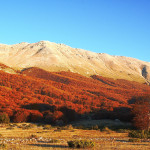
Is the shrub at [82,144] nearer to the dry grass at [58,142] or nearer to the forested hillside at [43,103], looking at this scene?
the dry grass at [58,142]

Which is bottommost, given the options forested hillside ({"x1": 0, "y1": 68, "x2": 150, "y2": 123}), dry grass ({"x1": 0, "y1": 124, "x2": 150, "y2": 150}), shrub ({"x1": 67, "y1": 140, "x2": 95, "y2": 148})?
dry grass ({"x1": 0, "y1": 124, "x2": 150, "y2": 150})

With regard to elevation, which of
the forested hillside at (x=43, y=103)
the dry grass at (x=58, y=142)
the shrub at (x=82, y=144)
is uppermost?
the forested hillside at (x=43, y=103)

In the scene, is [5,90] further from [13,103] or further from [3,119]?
[3,119]

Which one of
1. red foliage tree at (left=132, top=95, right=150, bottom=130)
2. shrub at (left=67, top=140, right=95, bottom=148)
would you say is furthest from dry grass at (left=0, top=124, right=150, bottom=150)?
red foliage tree at (left=132, top=95, right=150, bottom=130)

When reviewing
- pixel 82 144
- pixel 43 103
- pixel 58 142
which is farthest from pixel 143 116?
pixel 43 103

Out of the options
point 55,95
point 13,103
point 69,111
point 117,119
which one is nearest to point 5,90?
point 13,103

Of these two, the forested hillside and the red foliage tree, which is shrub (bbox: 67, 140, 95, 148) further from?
the forested hillside

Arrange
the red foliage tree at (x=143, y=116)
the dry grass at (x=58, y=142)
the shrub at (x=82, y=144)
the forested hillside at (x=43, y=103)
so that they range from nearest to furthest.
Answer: the shrub at (x=82, y=144)
the dry grass at (x=58, y=142)
the red foliage tree at (x=143, y=116)
the forested hillside at (x=43, y=103)

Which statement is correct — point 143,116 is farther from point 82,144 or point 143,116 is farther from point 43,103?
point 43,103

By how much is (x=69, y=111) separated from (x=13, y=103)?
17865mm

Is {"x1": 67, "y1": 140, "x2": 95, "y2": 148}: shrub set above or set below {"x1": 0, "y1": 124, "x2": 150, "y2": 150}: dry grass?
above

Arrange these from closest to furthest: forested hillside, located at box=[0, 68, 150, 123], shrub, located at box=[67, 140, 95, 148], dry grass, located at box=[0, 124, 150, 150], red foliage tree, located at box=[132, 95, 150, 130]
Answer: shrub, located at box=[67, 140, 95, 148], dry grass, located at box=[0, 124, 150, 150], red foliage tree, located at box=[132, 95, 150, 130], forested hillside, located at box=[0, 68, 150, 123]

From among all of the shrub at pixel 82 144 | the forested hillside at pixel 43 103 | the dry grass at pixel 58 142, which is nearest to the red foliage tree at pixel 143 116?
the dry grass at pixel 58 142

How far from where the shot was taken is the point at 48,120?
48.0 meters
